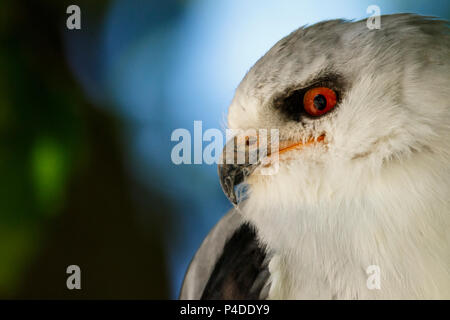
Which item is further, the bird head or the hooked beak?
the hooked beak

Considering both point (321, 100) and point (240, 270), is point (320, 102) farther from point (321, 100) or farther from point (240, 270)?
point (240, 270)

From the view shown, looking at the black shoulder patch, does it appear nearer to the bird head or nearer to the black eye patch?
the bird head

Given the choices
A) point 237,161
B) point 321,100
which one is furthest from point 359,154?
point 237,161

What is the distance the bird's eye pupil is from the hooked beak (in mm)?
120

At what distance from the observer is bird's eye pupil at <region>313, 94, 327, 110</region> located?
0.70 m

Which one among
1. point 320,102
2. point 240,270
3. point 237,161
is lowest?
point 240,270

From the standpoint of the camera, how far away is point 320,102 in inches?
27.7

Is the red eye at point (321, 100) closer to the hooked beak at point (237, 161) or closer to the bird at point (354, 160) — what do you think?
the bird at point (354, 160)

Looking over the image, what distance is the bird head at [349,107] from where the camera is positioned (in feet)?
2.09

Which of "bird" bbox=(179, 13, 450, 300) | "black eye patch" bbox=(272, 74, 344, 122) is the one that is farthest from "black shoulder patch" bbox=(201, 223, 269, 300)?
"black eye patch" bbox=(272, 74, 344, 122)

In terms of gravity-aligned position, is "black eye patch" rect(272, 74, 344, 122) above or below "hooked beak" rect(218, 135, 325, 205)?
above

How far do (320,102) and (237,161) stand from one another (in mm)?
203

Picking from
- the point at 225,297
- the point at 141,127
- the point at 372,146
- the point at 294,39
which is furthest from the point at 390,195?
the point at 141,127
